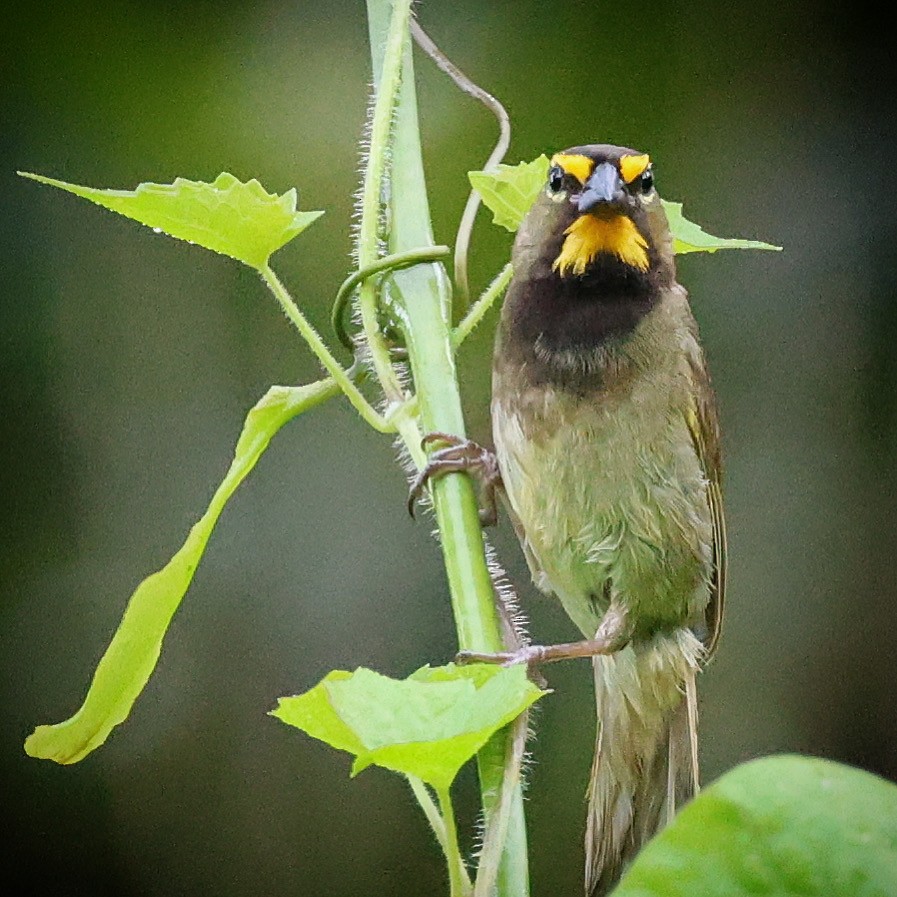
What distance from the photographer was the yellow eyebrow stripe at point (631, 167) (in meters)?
0.47

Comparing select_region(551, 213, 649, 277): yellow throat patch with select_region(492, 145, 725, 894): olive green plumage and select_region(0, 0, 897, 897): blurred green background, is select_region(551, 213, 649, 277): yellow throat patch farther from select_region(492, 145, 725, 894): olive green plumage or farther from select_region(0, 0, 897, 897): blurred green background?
select_region(0, 0, 897, 897): blurred green background

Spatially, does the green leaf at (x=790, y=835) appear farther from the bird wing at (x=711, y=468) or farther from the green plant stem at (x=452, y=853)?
the bird wing at (x=711, y=468)

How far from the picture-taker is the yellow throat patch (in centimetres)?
48

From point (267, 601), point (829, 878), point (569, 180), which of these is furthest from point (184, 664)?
point (829, 878)

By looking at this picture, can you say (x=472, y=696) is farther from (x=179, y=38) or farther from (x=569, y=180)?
(x=179, y=38)

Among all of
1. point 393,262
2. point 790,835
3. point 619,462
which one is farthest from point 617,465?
point 790,835

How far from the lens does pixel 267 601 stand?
71 centimetres

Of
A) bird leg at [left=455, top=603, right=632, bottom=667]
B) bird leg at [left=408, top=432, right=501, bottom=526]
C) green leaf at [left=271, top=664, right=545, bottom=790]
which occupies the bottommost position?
bird leg at [left=455, top=603, right=632, bottom=667]

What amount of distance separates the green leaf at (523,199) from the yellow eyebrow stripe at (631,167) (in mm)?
34

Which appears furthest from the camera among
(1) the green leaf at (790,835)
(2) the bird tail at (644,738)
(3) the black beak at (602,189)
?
(2) the bird tail at (644,738)

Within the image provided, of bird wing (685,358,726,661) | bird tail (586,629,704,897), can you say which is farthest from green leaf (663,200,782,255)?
bird tail (586,629,704,897)

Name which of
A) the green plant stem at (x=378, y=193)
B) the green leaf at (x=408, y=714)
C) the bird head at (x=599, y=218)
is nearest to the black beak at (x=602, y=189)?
the bird head at (x=599, y=218)

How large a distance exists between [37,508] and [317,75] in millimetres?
288

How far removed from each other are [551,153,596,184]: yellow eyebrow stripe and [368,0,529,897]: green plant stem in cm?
9
